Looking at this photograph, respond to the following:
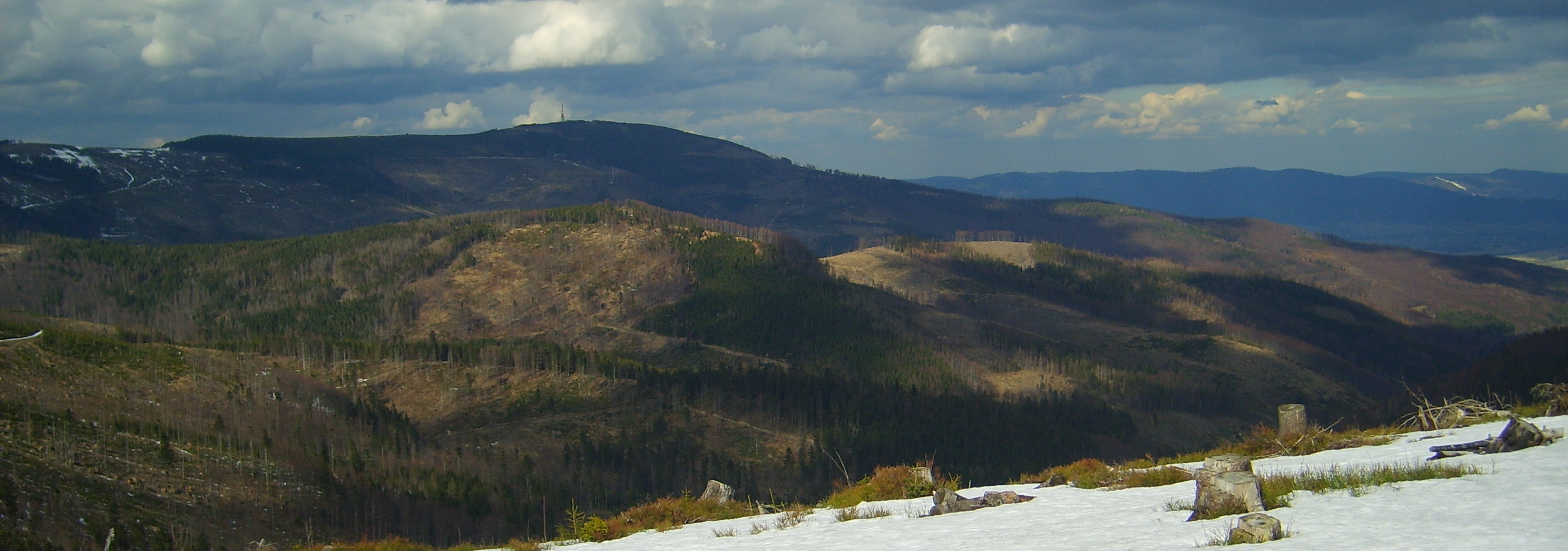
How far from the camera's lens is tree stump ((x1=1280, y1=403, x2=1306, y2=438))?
130ft

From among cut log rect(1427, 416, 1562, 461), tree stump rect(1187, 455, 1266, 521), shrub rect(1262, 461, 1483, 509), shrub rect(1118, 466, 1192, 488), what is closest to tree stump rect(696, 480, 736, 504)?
shrub rect(1118, 466, 1192, 488)

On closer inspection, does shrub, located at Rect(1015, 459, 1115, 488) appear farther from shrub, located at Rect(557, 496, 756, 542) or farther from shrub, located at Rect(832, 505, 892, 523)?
shrub, located at Rect(557, 496, 756, 542)

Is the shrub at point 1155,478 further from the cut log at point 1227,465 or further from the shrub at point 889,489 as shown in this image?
the shrub at point 889,489

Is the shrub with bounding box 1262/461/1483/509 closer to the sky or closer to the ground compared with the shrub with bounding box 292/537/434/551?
closer to the sky

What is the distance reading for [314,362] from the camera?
196000 millimetres

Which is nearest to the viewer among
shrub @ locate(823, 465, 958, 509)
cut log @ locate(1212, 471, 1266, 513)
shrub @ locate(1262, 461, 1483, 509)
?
cut log @ locate(1212, 471, 1266, 513)

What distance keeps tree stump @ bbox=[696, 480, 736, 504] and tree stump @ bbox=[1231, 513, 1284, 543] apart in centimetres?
2146

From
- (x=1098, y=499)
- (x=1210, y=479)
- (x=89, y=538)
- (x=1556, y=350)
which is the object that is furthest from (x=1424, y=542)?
(x=1556, y=350)

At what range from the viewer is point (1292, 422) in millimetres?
40062

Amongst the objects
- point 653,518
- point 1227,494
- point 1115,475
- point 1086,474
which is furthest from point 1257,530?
point 653,518

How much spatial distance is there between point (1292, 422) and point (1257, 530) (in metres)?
19.2

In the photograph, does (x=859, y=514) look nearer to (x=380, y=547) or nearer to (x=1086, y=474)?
(x=1086, y=474)

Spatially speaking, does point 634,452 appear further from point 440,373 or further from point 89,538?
point 89,538

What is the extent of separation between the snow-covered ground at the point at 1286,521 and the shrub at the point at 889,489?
1308mm
